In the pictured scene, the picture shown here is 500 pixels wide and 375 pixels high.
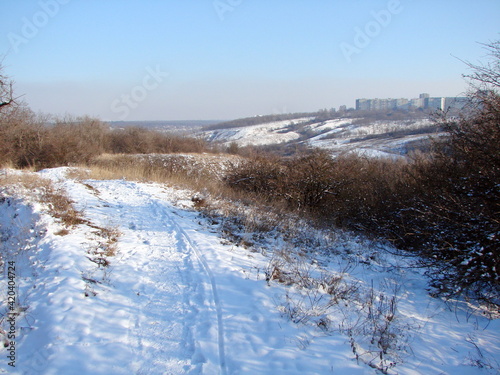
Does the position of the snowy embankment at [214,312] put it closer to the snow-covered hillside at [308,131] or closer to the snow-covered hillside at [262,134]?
the snow-covered hillside at [308,131]

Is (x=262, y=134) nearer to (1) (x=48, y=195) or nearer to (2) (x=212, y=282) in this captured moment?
(1) (x=48, y=195)

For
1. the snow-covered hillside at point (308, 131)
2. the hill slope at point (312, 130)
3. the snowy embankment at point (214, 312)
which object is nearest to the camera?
the snowy embankment at point (214, 312)

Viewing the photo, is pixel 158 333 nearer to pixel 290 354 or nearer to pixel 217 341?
pixel 217 341

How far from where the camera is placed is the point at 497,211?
Result: 4.40 meters

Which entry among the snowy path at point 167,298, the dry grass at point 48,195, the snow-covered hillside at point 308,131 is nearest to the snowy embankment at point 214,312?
the snowy path at point 167,298

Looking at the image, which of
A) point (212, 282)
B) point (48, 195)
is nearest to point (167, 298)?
point (212, 282)

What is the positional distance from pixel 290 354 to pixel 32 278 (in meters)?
3.68

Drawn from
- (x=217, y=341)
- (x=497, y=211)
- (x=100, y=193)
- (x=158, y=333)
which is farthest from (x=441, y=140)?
(x=100, y=193)

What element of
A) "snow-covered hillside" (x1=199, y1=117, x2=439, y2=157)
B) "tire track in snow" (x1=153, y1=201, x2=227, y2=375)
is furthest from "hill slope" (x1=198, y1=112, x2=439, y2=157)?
"tire track in snow" (x1=153, y1=201, x2=227, y2=375)

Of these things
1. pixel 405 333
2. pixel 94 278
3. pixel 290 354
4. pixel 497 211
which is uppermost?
pixel 497 211

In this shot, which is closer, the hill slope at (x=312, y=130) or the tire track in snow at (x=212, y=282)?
the tire track in snow at (x=212, y=282)

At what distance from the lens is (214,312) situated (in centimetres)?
364

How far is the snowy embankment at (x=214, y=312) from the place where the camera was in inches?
113

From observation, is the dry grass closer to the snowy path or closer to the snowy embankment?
the snowy embankment
